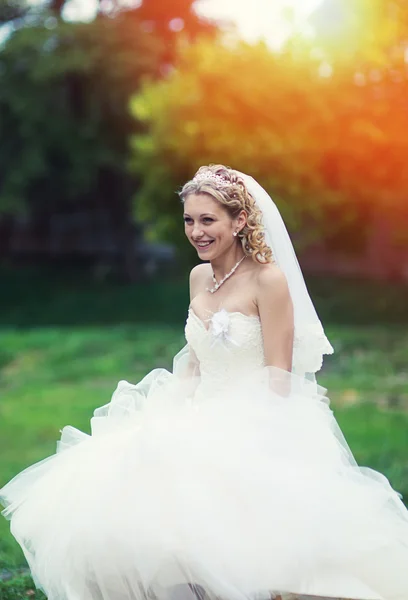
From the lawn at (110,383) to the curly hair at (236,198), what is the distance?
2173mm

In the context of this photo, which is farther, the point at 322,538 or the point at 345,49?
the point at 345,49

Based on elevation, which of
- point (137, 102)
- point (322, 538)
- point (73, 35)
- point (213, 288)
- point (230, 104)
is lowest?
point (322, 538)

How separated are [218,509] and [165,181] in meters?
14.5

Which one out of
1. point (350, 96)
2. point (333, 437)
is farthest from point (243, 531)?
point (350, 96)

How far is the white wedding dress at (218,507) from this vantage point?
3.05 meters

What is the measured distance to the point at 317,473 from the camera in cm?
328

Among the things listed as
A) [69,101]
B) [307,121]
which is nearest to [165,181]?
[307,121]

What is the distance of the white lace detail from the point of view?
12.2 feet

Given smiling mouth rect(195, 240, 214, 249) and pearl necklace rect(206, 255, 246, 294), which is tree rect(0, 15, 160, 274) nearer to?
pearl necklace rect(206, 255, 246, 294)

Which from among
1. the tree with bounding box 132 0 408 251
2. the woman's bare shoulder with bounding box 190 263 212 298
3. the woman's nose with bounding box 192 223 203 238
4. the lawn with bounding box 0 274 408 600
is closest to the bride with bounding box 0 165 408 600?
the woman's nose with bounding box 192 223 203 238

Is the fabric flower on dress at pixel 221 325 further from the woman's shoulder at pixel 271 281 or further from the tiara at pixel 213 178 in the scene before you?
the tiara at pixel 213 178

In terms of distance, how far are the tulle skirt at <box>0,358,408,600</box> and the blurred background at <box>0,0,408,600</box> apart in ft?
4.33

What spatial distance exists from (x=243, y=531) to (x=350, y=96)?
12775 millimetres

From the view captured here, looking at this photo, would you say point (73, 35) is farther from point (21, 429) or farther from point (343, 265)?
point (21, 429)
